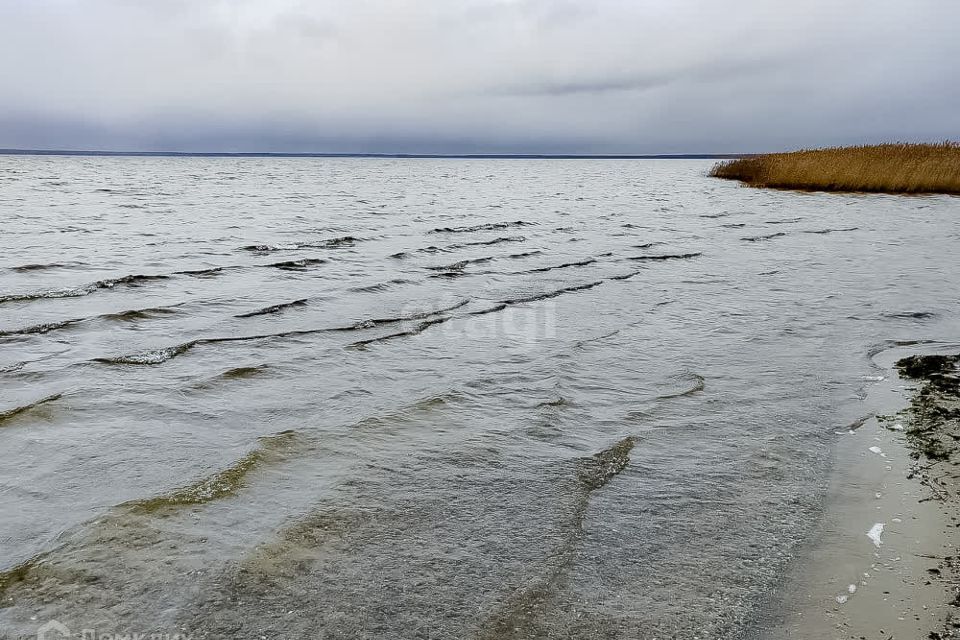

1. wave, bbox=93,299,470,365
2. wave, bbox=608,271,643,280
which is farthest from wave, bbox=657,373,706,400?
wave, bbox=608,271,643,280

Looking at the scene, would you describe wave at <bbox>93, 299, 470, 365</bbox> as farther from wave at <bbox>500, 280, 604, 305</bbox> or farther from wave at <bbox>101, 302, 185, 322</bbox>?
wave at <bbox>101, 302, 185, 322</bbox>

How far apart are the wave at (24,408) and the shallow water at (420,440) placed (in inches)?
0.8

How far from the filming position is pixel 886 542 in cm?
331

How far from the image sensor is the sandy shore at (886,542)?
2715mm

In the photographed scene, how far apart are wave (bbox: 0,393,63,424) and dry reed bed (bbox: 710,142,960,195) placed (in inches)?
1356

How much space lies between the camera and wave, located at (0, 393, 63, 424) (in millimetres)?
4961

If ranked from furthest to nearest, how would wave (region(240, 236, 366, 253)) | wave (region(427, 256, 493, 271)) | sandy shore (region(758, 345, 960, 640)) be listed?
wave (region(240, 236, 366, 253)) → wave (region(427, 256, 493, 271)) → sandy shore (region(758, 345, 960, 640))

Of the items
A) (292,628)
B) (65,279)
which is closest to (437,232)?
(65,279)

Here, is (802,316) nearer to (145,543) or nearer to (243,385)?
(243,385)

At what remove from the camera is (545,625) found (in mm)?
2748

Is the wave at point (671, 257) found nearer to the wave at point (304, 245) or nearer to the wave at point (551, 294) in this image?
the wave at point (551, 294)

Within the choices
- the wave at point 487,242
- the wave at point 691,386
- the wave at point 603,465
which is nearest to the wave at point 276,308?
the wave at point 691,386

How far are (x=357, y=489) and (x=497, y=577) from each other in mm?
1219

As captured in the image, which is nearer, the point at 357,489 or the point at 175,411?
the point at 357,489
